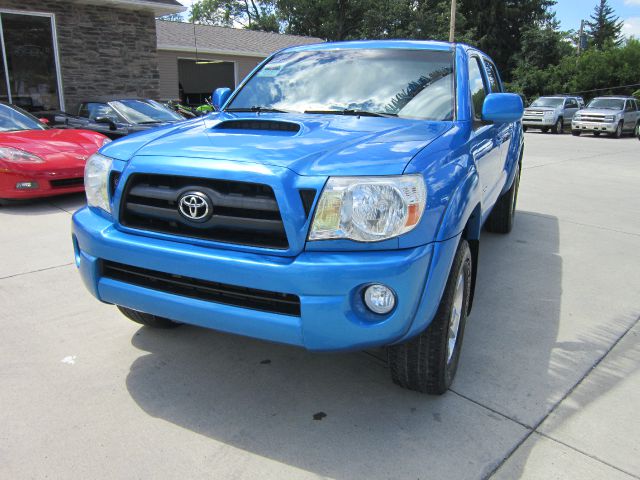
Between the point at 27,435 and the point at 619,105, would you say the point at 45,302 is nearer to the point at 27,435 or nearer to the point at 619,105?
the point at 27,435

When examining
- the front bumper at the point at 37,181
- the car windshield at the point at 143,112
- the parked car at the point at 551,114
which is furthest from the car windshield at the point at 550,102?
the front bumper at the point at 37,181

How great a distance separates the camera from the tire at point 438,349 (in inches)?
95.3

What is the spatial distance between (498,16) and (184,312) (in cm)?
4696

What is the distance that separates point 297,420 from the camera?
2523mm

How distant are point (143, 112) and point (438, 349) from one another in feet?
28.2

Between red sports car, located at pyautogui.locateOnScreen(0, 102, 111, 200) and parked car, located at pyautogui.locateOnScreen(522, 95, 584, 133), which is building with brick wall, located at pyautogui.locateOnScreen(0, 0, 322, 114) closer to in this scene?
red sports car, located at pyautogui.locateOnScreen(0, 102, 111, 200)

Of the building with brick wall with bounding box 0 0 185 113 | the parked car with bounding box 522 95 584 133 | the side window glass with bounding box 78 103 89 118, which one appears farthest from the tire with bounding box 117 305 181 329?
the parked car with bounding box 522 95 584 133

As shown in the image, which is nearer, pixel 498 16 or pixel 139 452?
pixel 139 452

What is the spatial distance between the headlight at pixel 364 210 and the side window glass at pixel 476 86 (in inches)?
56.7

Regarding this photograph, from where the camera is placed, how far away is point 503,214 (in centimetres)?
562

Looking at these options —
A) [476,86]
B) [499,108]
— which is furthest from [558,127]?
[499,108]

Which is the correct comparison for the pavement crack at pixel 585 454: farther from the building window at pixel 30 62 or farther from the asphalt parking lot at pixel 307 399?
the building window at pixel 30 62

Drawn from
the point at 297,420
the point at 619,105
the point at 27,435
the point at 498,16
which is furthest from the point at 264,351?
the point at 498,16

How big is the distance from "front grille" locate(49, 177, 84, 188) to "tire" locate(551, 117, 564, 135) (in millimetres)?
20965
